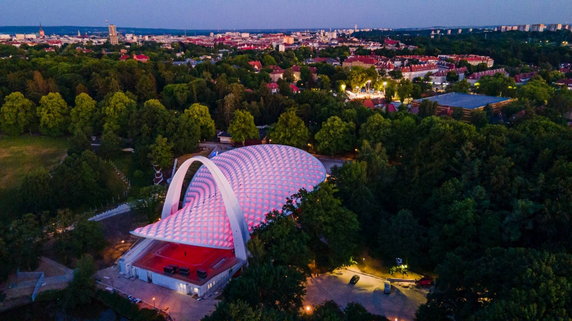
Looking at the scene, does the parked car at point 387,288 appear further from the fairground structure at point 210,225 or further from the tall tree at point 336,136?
the tall tree at point 336,136

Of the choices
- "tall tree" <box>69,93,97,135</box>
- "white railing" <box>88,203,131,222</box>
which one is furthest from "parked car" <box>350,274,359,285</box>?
"tall tree" <box>69,93,97,135</box>

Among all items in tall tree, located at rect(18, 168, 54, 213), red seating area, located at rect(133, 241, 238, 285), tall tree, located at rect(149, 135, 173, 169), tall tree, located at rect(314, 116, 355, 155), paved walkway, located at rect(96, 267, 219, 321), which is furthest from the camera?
tall tree, located at rect(314, 116, 355, 155)

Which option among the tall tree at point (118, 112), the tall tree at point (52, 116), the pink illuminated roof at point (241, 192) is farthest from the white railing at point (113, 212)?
the tall tree at point (52, 116)

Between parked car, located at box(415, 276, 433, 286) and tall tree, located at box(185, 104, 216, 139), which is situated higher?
tall tree, located at box(185, 104, 216, 139)

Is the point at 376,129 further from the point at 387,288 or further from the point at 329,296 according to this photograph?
the point at 329,296

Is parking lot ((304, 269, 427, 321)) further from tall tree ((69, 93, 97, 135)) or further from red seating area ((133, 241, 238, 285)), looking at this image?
tall tree ((69, 93, 97, 135))
